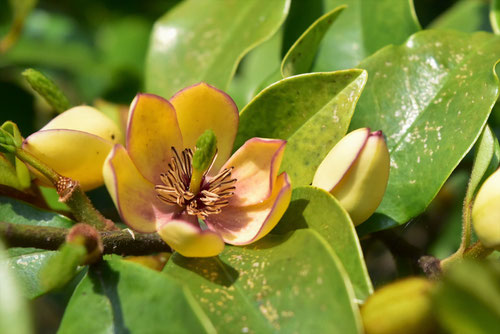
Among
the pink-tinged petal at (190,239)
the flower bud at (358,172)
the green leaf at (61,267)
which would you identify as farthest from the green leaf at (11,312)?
the flower bud at (358,172)

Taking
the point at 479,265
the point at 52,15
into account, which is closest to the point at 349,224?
the point at 479,265

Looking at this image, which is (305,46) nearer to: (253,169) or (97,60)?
(253,169)

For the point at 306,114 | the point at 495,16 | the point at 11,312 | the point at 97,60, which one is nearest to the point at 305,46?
the point at 306,114

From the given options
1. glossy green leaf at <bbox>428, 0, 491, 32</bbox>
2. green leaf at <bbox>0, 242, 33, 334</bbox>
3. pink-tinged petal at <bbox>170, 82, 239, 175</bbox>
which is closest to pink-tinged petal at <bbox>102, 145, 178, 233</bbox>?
pink-tinged petal at <bbox>170, 82, 239, 175</bbox>

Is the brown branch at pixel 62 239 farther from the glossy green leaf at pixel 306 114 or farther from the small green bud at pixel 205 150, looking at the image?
the glossy green leaf at pixel 306 114

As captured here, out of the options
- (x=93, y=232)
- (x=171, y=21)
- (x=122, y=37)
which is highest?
(x=171, y=21)

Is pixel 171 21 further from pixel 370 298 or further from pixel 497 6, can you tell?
pixel 370 298

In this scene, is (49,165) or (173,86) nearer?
(49,165)

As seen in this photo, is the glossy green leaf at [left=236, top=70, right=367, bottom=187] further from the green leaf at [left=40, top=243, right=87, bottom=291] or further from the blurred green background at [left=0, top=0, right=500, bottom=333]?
the blurred green background at [left=0, top=0, right=500, bottom=333]
